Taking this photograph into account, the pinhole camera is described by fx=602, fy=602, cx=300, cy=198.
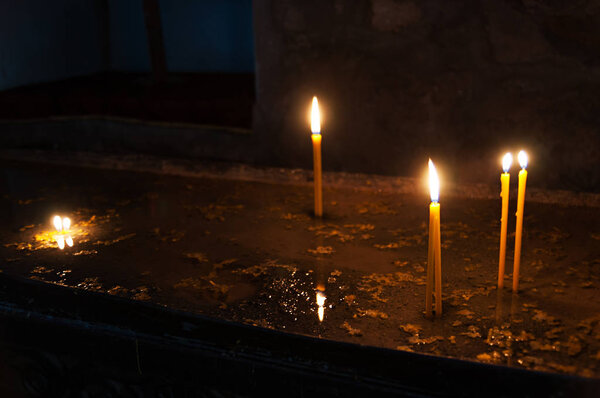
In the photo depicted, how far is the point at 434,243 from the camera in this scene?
1.48 metres

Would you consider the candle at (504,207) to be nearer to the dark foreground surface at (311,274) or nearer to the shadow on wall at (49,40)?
the dark foreground surface at (311,274)

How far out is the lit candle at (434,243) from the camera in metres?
1.35

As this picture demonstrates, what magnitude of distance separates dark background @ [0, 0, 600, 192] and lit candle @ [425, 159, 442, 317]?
4.35 ft

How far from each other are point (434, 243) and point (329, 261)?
61 cm

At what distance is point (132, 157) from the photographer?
3479 millimetres

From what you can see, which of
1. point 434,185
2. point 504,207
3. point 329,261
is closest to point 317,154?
point 329,261

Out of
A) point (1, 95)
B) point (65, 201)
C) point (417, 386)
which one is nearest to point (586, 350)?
point (417, 386)

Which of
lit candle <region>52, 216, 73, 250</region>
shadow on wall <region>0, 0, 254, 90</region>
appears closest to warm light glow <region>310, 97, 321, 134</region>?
lit candle <region>52, 216, 73, 250</region>

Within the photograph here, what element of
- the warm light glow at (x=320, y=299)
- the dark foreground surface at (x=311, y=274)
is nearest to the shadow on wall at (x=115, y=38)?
the dark foreground surface at (x=311, y=274)

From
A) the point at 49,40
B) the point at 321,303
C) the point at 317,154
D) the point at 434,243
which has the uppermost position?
the point at 49,40

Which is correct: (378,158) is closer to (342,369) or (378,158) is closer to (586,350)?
(586,350)

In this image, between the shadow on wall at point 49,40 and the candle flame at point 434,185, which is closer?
the candle flame at point 434,185

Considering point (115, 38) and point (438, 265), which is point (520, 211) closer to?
point (438, 265)

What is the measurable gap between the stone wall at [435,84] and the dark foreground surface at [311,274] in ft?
1.01
